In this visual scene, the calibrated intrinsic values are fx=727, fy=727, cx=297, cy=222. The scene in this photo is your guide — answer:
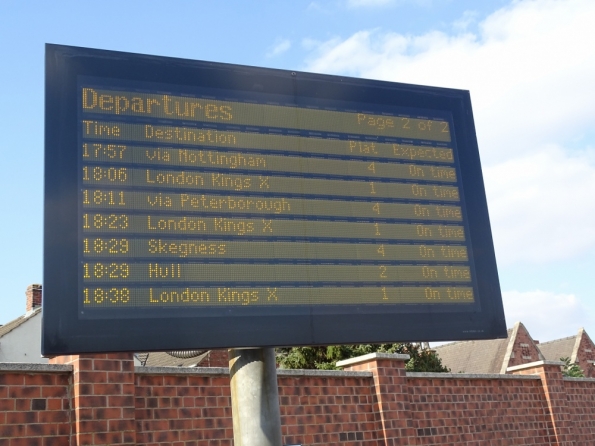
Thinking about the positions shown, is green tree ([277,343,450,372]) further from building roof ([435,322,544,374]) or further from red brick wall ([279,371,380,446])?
building roof ([435,322,544,374])

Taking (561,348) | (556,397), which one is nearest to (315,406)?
(556,397)

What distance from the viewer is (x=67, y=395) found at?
8.39 m

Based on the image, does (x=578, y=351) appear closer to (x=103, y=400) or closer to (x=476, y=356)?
(x=476, y=356)

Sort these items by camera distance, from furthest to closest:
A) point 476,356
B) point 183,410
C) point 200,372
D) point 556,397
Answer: point 476,356 → point 556,397 → point 200,372 → point 183,410

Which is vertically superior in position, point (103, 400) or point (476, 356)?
point (476, 356)

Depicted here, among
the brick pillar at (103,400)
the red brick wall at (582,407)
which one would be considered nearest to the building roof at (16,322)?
the brick pillar at (103,400)

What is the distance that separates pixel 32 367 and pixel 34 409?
1.52 feet

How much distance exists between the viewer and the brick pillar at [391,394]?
11258 millimetres

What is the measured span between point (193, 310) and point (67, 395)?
321 cm

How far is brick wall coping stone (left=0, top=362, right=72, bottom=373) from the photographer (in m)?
8.04

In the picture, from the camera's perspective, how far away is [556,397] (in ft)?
48.0

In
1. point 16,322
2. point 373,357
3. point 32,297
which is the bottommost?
point 373,357

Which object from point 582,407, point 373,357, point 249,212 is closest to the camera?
point 249,212

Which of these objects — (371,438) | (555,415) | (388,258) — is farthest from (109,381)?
(555,415)
